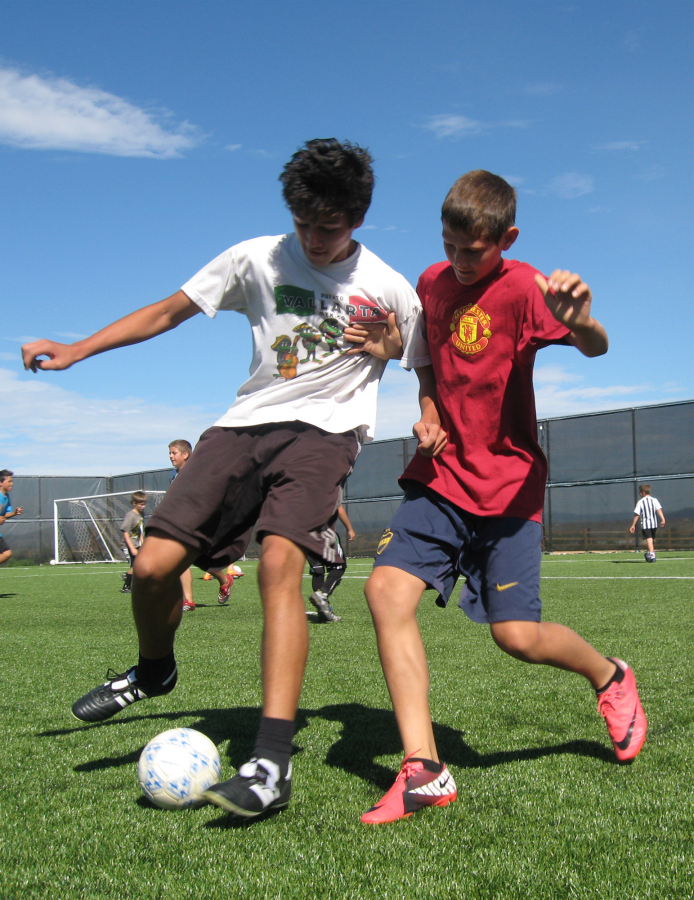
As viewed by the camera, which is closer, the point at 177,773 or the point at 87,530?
the point at 177,773

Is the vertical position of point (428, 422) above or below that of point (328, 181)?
below

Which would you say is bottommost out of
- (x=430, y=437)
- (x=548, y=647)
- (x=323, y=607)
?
(x=323, y=607)

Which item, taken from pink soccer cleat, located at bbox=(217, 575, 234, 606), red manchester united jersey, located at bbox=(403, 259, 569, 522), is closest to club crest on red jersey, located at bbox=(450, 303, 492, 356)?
red manchester united jersey, located at bbox=(403, 259, 569, 522)

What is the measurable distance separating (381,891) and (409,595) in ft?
3.45

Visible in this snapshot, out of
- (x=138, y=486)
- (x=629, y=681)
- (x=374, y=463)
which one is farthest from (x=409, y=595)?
(x=138, y=486)

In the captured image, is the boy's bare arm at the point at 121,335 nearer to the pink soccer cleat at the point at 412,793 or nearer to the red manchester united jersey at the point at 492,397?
the red manchester united jersey at the point at 492,397

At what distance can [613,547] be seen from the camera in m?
24.1

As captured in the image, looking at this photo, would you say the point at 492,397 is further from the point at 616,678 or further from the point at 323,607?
the point at 323,607

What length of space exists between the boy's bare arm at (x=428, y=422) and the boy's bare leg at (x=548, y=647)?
0.66 meters

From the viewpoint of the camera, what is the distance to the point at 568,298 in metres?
2.49

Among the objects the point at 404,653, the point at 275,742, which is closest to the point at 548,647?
the point at 404,653

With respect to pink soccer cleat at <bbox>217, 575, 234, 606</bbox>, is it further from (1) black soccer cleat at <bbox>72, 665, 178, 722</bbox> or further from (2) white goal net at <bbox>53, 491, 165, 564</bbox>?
(2) white goal net at <bbox>53, 491, 165, 564</bbox>

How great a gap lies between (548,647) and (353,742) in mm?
930

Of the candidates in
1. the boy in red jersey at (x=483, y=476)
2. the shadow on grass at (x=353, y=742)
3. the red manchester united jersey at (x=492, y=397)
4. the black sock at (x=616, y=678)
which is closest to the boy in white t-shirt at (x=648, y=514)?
the shadow on grass at (x=353, y=742)
